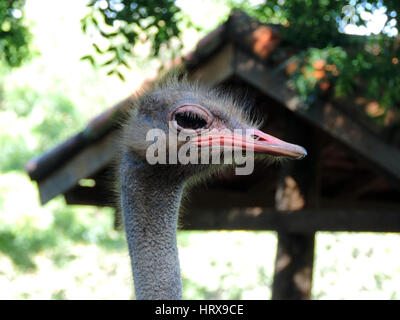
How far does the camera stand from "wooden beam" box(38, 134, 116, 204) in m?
4.09

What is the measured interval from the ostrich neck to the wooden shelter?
73 cm

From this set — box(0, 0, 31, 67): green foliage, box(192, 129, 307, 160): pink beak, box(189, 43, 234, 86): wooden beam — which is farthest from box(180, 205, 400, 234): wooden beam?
box(192, 129, 307, 160): pink beak

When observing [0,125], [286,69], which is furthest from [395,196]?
[0,125]

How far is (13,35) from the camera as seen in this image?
3.48m

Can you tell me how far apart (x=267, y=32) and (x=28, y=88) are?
9.09m

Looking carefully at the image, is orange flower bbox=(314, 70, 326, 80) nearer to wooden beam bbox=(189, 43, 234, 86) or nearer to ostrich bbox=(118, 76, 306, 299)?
wooden beam bbox=(189, 43, 234, 86)

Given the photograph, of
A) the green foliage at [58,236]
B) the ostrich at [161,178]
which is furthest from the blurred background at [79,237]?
the ostrich at [161,178]

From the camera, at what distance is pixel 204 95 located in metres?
2.18

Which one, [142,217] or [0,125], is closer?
[142,217]

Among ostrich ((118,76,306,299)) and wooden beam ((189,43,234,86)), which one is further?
wooden beam ((189,43,234,86))

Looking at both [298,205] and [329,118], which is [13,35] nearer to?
Result: [329,118]

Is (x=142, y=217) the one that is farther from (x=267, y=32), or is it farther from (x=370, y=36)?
(x=267, y=32)

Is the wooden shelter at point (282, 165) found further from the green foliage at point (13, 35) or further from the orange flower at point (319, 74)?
the green foliage at point (13, 35)

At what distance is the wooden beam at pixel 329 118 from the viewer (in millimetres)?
3725
